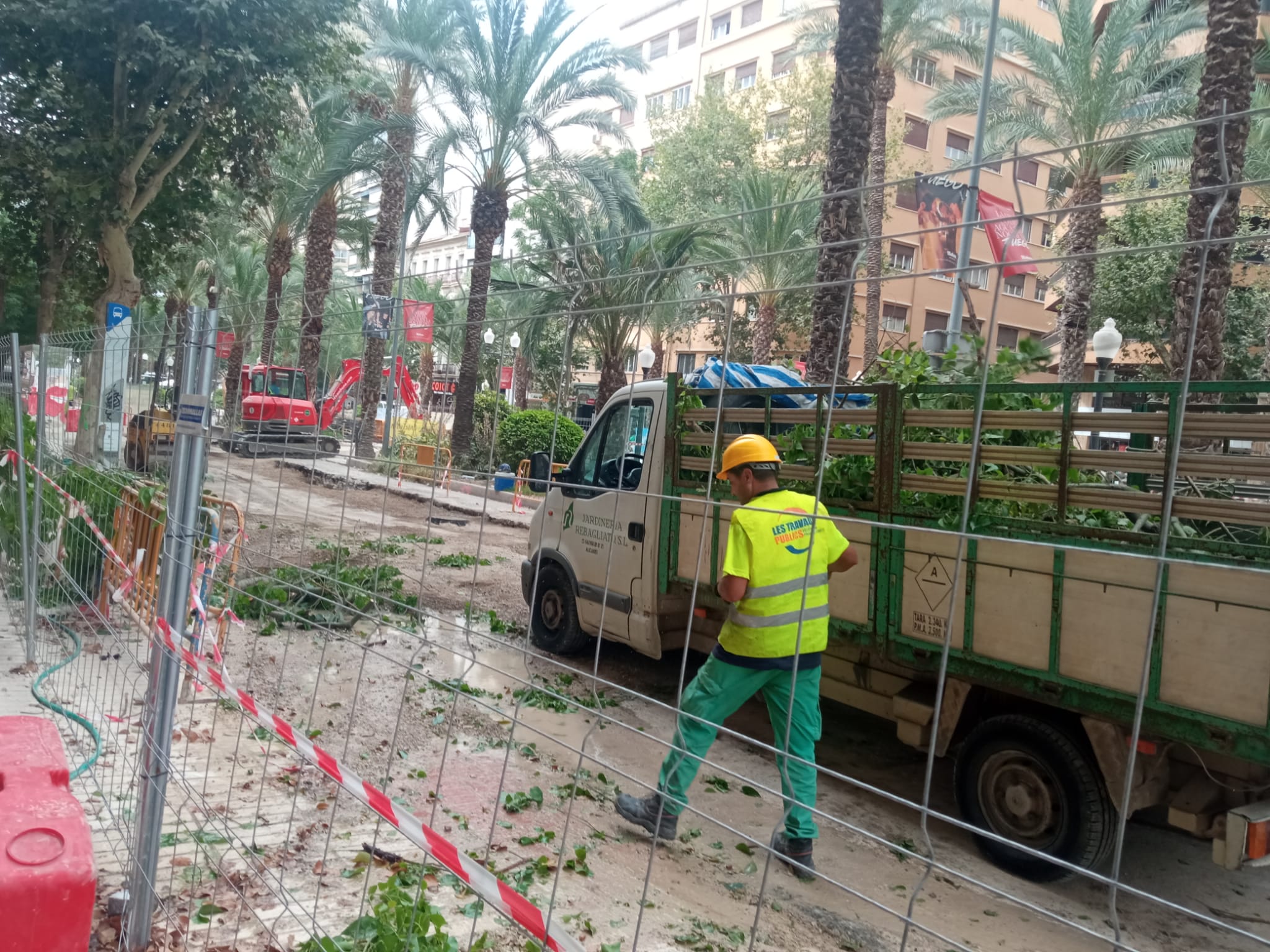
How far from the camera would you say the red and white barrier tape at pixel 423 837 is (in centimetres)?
179

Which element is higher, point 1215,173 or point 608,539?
point 1215,173

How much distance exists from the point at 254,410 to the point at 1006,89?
17.5m

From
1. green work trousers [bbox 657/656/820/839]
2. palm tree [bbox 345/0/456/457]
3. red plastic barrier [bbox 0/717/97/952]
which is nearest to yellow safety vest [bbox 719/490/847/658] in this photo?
green work trousers [bbox 657/656/820/839]

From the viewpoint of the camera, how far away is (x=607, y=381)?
260 inches

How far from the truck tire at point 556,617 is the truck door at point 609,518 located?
22 cm

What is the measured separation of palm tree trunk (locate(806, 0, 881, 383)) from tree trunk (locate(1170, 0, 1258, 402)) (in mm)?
3211

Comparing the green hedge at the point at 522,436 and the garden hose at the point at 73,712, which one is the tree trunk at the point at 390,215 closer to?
the green hedge at the point at 522,436

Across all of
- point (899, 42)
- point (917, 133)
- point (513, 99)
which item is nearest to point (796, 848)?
point (513, 99)

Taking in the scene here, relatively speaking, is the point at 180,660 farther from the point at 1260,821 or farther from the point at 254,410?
the point at 254,410

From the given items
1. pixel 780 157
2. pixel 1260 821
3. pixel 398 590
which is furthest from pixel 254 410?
pixel 780 157

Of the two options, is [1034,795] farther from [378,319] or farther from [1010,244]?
[378,319]

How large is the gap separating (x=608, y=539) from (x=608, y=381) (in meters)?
1.08

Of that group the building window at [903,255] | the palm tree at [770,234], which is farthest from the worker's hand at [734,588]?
the building window at [903,255]

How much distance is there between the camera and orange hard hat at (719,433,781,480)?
367 cm
